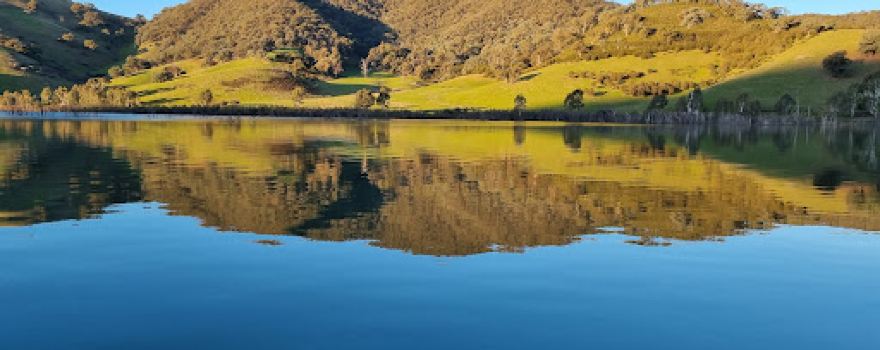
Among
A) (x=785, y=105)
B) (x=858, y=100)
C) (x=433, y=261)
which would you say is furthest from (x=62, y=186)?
(x=858, y=100)

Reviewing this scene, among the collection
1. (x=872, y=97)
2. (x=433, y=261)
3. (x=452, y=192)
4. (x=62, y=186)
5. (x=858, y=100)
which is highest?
(x=872, y=97)

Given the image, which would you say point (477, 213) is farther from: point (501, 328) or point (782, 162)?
point (782, 162)

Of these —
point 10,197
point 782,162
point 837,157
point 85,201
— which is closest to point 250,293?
point 85,201

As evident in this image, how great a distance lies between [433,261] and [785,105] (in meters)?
202

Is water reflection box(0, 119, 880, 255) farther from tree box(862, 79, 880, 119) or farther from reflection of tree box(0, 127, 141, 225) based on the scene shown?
tree box(862, 79, 880, 119)

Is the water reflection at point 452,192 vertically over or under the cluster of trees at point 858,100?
under

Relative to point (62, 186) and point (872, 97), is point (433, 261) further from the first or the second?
point (872, 97)

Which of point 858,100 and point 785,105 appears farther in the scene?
point 785,105

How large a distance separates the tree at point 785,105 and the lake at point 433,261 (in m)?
164

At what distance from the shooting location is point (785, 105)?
647 feet

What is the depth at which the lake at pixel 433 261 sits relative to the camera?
52.4 ft

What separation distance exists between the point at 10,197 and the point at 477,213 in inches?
995

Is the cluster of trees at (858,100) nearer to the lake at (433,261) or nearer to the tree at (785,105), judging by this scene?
the tree at (785,105)

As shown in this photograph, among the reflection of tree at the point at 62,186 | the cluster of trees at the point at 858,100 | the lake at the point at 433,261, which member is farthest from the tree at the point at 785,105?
the reflection of tree at the point at 62,186
